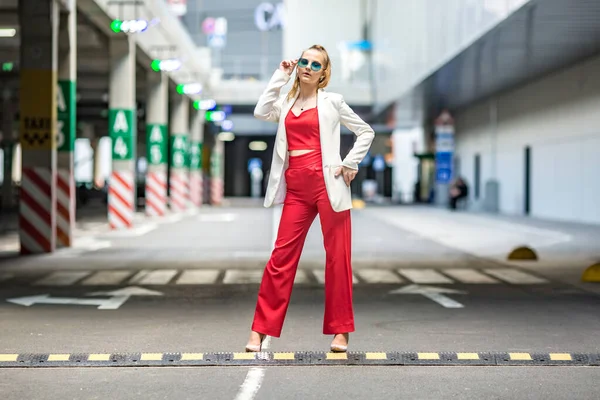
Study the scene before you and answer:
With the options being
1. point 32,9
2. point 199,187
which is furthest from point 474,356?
point 199,187

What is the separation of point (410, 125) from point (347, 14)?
29.5 ft

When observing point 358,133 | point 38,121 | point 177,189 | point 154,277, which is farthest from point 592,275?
point 177,189

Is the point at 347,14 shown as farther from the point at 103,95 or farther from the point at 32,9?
the point at 32,9

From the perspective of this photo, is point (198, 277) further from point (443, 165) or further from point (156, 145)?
point (443, 165)

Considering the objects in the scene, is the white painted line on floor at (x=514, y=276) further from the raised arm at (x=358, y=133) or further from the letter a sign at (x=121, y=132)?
the letter a sign at (x=121, y=132)

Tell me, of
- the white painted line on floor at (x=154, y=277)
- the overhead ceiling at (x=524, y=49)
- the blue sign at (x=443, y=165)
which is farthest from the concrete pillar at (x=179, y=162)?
the white painted line on floor at (x=154, y=277)

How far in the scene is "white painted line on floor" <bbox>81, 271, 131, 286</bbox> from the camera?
12.2 m

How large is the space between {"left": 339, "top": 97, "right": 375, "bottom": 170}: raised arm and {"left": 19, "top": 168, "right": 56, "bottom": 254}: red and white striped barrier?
37.2 ft

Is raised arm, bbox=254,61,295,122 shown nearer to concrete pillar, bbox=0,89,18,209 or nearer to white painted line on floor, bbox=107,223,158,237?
white painted line on floor, bbox=107,223,158,237

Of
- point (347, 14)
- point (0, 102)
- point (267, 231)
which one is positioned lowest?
point (267, 231)

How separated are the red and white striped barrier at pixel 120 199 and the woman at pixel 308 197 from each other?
19598 millimetres

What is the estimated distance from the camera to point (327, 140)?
6641mm

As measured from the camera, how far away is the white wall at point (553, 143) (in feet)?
96.3

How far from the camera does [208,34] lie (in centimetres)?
7725
